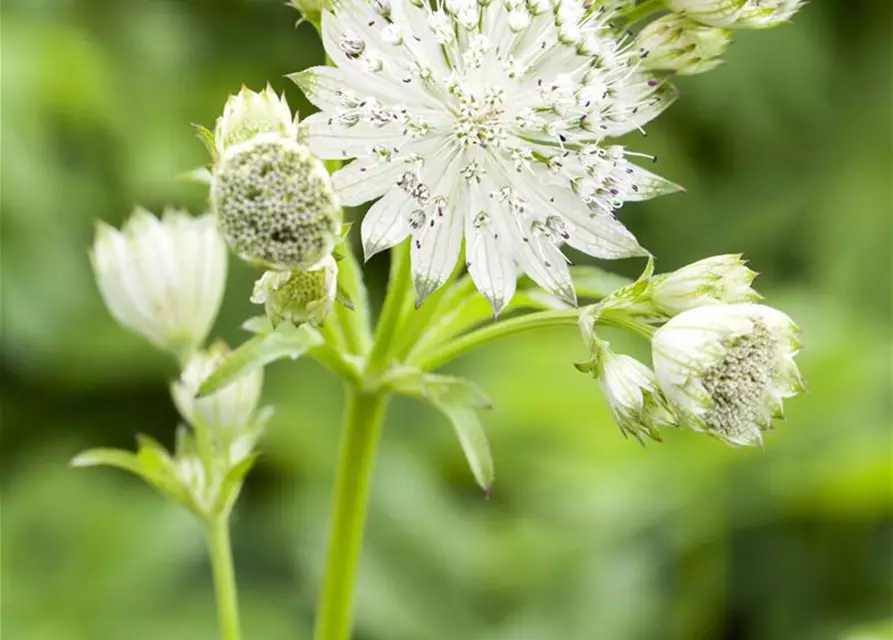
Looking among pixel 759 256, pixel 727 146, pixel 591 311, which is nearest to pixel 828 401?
pixel 759 256

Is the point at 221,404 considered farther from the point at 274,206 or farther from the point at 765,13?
the point at 765,13

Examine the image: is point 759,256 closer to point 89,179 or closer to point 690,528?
point 690,528

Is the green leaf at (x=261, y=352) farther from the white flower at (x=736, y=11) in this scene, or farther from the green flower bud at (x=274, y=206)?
the white flower at (x=736, y=11)

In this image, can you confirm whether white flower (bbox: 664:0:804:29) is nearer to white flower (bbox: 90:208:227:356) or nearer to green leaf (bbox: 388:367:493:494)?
green leaf (bbox: 388:367:493:494)

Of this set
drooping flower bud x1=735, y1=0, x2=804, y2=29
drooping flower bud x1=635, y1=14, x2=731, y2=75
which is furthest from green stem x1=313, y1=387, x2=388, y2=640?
drooping flower bud x1=735, y1=0, x2=804, y2=29

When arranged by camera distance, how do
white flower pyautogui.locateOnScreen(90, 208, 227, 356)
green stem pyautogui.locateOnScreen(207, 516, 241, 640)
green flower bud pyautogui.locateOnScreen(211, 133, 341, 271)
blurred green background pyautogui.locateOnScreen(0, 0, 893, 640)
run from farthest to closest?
1. blurred green background pyautogui.locateOnScreen(0, 0, 893, 640)
2. white flower pyautogui.locateOnScreen(90, 208, 227, 356)
3. green stem pyautogui.locateOnScreen(207, 516, 241, 640)
4. green flower bud pyautogui.locateOnScreen(211, 133, 341, 271)

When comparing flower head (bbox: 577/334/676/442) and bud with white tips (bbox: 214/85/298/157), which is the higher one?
bud with white tips (bbox: 214/85/298/157)

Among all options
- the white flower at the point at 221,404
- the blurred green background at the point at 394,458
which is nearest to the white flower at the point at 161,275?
the white flower at the point at 221,404

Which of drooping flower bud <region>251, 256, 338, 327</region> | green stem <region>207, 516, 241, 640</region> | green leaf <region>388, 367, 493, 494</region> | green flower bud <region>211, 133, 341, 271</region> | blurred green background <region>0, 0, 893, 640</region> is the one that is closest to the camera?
green flower bud <region>211, 133, 341, 271</region>
